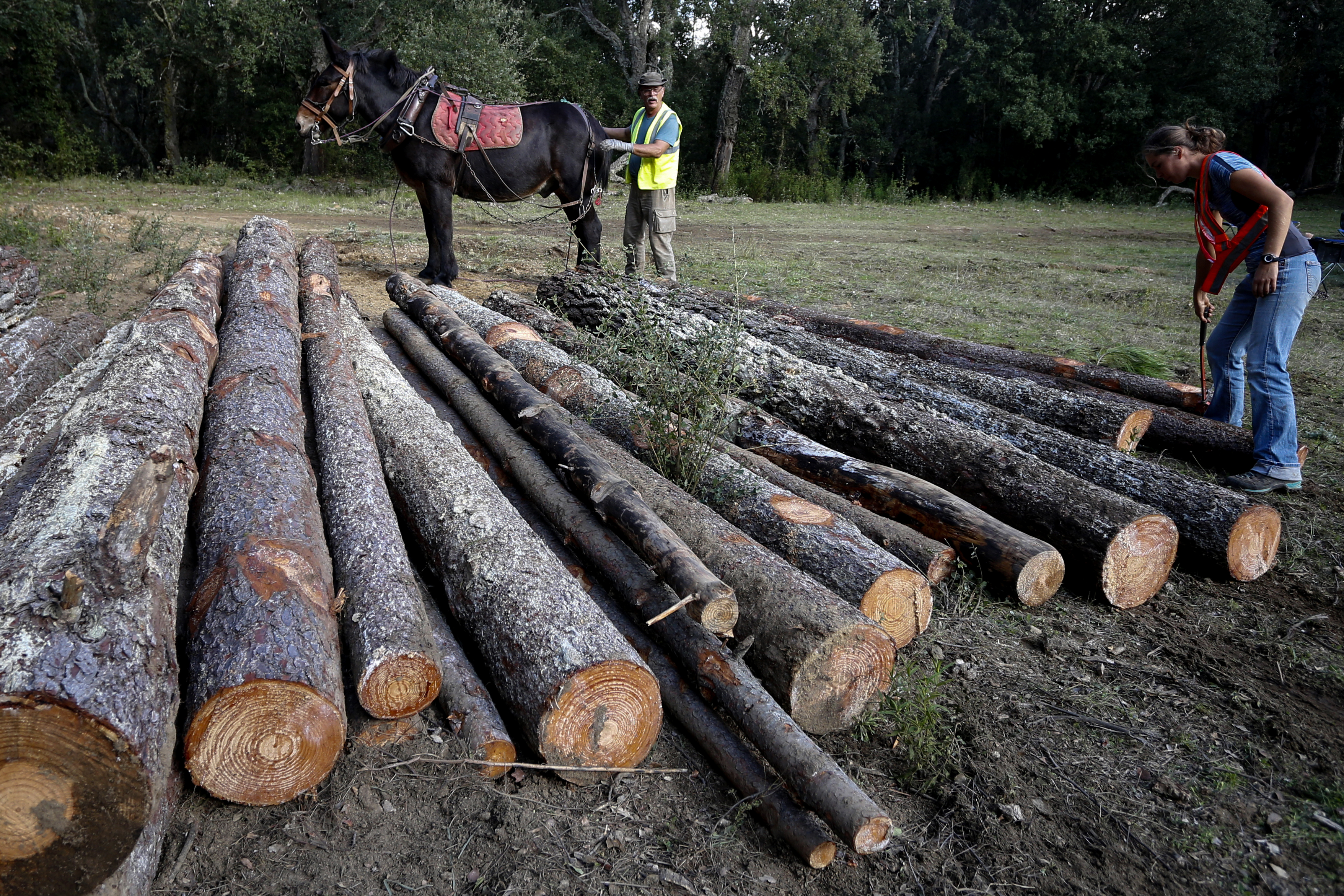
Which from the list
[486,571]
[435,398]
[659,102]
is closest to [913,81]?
[659,102]

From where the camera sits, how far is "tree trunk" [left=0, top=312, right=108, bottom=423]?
4.21m

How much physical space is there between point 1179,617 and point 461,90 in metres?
7.64

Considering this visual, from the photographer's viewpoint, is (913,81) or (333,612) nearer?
(333,612)

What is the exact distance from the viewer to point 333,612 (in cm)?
240

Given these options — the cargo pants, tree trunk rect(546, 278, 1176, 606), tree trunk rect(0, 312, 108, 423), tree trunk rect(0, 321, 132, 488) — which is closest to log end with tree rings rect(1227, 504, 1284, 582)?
tree trunk rect(546, 278, 1176, 606)

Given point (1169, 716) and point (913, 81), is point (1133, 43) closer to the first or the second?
point (913, 81)

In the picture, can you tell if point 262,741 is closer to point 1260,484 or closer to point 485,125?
point 1260,484

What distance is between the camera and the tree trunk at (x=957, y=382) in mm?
4609

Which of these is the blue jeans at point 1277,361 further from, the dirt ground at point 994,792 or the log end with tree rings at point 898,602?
the log end with tree rings at point 898,602

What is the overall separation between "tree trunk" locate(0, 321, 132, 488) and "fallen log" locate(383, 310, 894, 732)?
217cm

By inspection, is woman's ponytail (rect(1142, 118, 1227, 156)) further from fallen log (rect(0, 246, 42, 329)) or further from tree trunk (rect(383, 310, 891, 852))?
fallen log (rect(0, 246, 42, 329))

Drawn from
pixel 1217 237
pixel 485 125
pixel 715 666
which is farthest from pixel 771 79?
pixel 715 666

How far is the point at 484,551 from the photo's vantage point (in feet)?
8.92

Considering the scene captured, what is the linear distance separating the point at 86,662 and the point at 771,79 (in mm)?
24330
